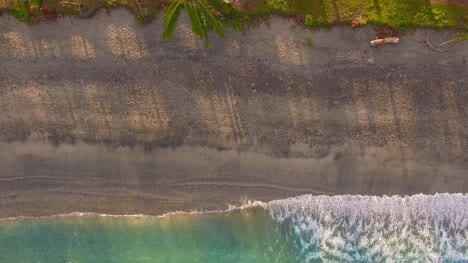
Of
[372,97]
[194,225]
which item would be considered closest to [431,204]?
[372,97]

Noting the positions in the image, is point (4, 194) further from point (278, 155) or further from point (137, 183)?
point (278, 155)

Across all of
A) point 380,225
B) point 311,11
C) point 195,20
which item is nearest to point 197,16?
point 195,20

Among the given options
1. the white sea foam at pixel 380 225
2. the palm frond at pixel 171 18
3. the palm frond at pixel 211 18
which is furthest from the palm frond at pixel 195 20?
the white sea foam at pixel 380 225

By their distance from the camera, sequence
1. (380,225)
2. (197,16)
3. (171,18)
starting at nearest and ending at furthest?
(197,16), (171,18), (380,225)

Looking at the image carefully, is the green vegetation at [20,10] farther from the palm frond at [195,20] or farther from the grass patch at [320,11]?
the palm frond at [195,20]

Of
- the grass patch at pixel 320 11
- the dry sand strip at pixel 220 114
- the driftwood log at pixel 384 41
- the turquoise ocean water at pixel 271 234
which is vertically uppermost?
the grass patch at pixel 320 11

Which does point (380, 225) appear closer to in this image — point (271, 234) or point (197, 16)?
point (271, 234)
